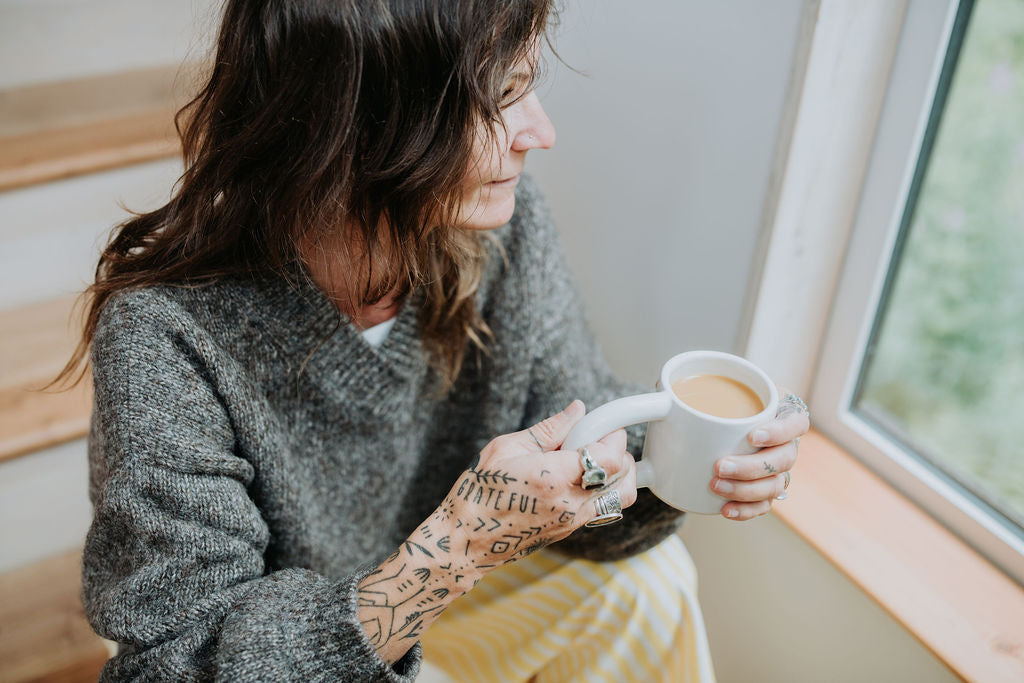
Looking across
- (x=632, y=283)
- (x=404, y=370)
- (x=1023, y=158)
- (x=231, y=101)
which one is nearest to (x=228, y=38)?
(x=231, y=101)

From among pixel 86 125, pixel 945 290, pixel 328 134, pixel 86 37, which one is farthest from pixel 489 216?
pixel 86 37

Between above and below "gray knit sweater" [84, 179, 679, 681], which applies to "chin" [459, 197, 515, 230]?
above

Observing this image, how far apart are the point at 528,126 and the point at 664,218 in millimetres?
351

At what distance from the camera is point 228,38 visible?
2.24 feet

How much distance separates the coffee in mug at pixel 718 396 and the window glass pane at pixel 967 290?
408 millimetres

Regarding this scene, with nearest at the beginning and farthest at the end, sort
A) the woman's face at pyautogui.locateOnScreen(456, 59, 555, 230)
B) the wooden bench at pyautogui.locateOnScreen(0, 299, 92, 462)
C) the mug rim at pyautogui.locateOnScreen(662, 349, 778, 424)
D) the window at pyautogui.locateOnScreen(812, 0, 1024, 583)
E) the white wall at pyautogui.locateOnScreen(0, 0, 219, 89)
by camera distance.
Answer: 1. the mug rim at pyautogui.locateOnScreen(662, 349, 778, 424)
2. the woman's face at pyautogui.locateOnScreen(456, 59, 555, 230)
3. the window at pyautogui.locateOnScreen(812, 0, 1024, 583)
4. the wooden bench at pyautogui.locateOnScreen(0, 299, 92, 462)
5. the white wall at pyautogui.locateOnScreen(0, 0, 219, 89)

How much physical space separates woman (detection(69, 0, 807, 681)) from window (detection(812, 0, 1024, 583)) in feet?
1.06

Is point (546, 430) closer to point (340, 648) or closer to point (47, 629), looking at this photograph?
point (340, 648)

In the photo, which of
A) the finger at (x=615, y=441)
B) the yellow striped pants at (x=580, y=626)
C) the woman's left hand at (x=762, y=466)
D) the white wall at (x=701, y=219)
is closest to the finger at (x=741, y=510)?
the woman's left hand at (x=762, y=466)

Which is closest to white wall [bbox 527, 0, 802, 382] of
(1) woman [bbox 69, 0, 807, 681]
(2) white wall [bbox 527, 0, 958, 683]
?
(2) white wall [bbox 527, 0, 958, 683]

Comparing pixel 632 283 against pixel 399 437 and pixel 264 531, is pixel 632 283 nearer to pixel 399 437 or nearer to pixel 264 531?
pixel 399 437

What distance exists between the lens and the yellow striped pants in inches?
34.2

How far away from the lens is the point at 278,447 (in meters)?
0.83

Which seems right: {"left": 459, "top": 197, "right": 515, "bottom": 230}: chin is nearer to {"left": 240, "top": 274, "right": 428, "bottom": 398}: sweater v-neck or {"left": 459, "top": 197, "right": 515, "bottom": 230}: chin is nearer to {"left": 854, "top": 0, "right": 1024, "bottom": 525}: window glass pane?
{"left": 240, "top": 274, "right": 428, "bottom": 398}: sweater v-neck
